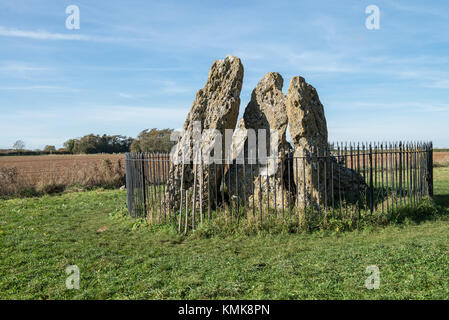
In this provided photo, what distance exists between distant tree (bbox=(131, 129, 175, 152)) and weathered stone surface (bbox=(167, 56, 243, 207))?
138 ft

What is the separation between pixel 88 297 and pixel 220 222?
424 centimetres

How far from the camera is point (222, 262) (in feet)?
22.1

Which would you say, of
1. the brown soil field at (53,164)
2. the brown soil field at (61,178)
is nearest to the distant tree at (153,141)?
the brown soil field at (53,164)

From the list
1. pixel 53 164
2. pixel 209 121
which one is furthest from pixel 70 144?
pixel 209 121

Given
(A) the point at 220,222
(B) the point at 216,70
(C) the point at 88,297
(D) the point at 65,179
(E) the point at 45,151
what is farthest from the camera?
(E) the point at 45,151

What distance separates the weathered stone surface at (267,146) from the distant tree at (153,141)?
4214 centimetres

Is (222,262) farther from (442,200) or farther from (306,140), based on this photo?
(442,200)

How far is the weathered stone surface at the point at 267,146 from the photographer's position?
33.0 feet

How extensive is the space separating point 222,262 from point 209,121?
4898 millimetres

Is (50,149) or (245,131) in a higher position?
(50,149)

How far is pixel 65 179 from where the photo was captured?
20.1 m

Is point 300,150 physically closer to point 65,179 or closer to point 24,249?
point 24,249

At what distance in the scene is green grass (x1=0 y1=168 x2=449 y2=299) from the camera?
528 cm

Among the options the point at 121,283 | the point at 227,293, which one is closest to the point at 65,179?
the point at 121,283
